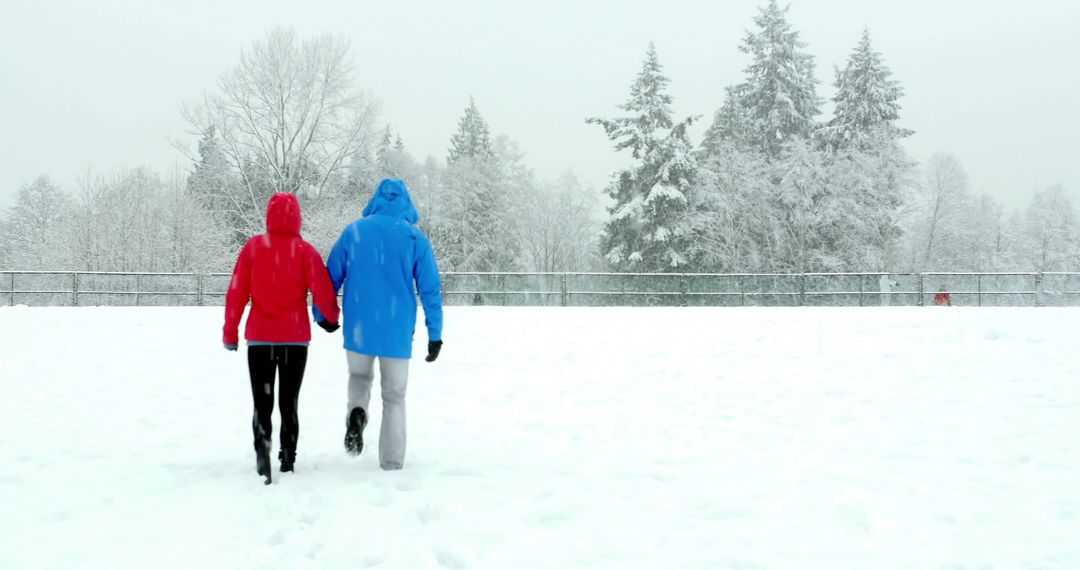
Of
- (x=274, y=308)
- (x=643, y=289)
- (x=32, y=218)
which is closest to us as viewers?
(x=274, y=308)

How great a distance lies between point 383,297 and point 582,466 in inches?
67.6

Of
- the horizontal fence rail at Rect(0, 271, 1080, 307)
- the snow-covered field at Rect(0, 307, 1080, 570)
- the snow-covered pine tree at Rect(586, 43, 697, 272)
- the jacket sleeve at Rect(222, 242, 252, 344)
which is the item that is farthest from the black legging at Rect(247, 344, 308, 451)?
the snow-covered pine tree at Rect(586, 43, 697, 272)

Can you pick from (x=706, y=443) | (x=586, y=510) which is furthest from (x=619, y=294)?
(x=586, y=510)

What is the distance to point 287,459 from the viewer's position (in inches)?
197

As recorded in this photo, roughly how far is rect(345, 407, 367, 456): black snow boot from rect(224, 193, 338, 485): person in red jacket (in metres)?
0.35

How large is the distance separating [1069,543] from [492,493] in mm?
2872

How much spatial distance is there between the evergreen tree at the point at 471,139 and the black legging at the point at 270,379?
47.6 metres

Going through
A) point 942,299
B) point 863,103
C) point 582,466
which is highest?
point 863,103

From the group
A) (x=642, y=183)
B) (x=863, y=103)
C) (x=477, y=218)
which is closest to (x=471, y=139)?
(x=477, y=218)

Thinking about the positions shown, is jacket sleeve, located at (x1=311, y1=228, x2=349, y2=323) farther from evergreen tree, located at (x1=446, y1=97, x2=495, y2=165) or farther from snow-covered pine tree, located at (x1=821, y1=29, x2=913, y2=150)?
evergreen tree, located at (x1=446, y1=97, x2=495, y2=165)

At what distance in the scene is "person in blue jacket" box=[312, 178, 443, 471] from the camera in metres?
4.84

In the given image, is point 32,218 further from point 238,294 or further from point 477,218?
point 238,294

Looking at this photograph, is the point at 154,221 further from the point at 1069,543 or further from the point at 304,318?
the point at 1069,543

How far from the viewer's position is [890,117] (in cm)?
4138
